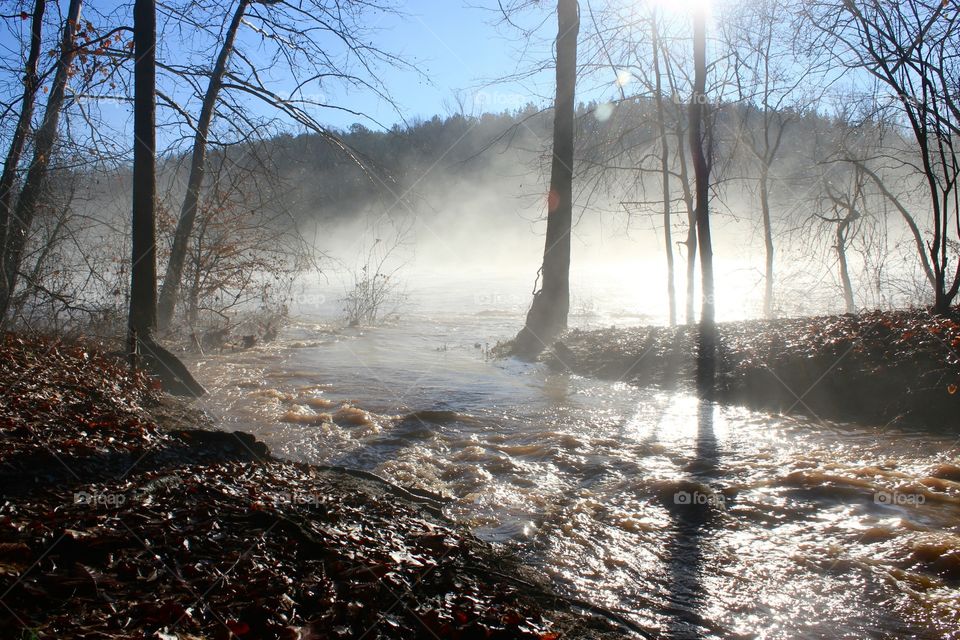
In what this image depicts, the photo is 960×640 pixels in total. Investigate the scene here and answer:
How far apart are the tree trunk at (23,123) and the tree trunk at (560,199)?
7.79 m

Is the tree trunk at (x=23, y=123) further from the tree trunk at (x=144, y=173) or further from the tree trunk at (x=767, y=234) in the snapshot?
the tree trunk at (x=767, y=234)

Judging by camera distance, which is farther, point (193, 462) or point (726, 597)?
point (193, 462)

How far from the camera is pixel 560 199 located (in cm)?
1218

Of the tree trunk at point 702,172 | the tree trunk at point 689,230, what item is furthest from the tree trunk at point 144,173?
the tree trunk at point 689,230

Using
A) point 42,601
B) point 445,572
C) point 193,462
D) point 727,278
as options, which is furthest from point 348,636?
point 727,278

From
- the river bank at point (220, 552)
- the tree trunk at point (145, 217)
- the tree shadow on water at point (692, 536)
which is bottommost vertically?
the tree shadow on water at point (692, 536)

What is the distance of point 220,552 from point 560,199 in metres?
10.1

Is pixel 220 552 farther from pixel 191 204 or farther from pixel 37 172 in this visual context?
pixel 191 204

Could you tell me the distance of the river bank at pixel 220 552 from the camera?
2.46 meters

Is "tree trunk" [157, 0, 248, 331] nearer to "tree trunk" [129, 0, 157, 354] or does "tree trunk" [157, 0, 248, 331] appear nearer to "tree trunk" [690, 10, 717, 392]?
"tree trunk" [129, 0, 157, 354]

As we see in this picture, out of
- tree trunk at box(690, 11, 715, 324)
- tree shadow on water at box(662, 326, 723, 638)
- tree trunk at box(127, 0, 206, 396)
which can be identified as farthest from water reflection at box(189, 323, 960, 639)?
tree trunk at box(690, 11, 715, 324)

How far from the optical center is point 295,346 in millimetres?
12609

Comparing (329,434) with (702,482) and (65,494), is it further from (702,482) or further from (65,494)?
(702,482)

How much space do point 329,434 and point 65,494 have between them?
2.96 meters
